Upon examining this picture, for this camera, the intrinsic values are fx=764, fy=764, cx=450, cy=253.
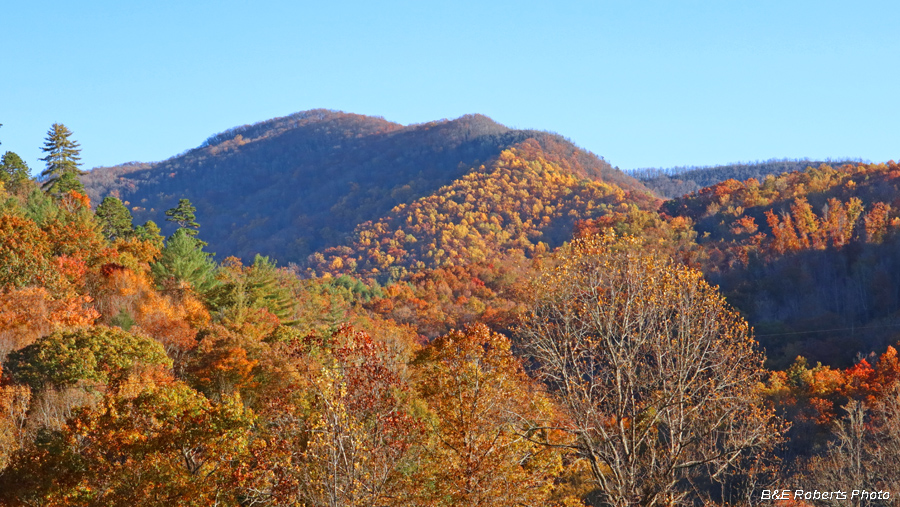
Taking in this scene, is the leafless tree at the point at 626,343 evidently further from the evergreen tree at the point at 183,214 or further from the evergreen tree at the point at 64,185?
the evergreen tree at the point at 183,214

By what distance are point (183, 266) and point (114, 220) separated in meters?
16.1

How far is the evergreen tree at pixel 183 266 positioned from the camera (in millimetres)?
48875

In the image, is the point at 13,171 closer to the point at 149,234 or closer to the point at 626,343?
the point at 149,234

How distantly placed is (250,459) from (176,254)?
3349 cm

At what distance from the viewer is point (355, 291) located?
327ft

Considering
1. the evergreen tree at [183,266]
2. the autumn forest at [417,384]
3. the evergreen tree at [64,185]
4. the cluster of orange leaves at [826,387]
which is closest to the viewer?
the autumn forest at [417,384]

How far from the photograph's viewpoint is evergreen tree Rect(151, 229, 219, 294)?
48.9 m

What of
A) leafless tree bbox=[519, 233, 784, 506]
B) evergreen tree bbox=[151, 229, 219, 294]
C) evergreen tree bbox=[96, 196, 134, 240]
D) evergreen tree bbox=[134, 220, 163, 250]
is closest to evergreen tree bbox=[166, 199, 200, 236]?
evergreen tree bbox=[134, 220, 163, 250]

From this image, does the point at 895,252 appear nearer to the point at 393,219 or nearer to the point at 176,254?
the point at 176,254

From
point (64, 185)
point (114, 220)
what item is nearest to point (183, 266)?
point (114, 220)

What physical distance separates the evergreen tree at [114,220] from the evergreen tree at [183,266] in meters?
11.6

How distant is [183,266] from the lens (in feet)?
161

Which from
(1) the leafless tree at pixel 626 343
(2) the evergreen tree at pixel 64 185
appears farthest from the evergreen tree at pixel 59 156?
(1) the leafless tree at pixel 626 343

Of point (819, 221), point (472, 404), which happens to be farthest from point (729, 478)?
point (819, 221)
